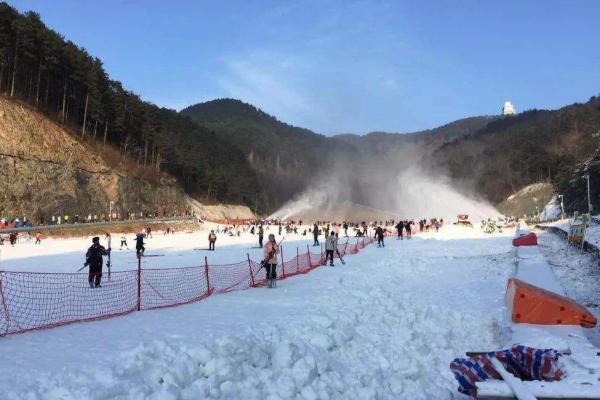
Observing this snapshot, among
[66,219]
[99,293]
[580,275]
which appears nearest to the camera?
[99,293]

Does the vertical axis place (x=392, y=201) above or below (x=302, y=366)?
above

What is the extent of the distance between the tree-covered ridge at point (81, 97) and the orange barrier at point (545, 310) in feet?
210

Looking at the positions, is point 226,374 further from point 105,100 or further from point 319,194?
point 319,194

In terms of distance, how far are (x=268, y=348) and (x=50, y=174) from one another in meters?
56.9

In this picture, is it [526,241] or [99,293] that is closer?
[99,293]

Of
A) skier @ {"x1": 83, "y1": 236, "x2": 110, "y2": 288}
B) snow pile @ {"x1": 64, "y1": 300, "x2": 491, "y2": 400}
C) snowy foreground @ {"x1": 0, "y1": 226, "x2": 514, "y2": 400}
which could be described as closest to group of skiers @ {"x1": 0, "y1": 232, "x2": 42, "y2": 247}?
skier @ {"x1": 83, "y1": 236, "x2": 110, "y2": 288}

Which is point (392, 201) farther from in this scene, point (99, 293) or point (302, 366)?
point (302, 366)

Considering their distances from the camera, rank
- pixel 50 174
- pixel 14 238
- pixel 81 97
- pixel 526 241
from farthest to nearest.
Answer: pixel 81 97 < pixel 50 174 < pixel 14 238 < pixel 526 241

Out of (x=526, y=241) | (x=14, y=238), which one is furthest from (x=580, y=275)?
(x=14, y=238)

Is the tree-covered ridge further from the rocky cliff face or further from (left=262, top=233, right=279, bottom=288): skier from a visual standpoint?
(left=262, top=233, right=279, bottom=288): skier

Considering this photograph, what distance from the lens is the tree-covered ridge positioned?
65.9m

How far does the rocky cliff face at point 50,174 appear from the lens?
53.6 metres

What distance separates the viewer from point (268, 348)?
809 cm

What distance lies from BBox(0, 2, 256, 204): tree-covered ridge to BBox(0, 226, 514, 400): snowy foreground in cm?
6103
